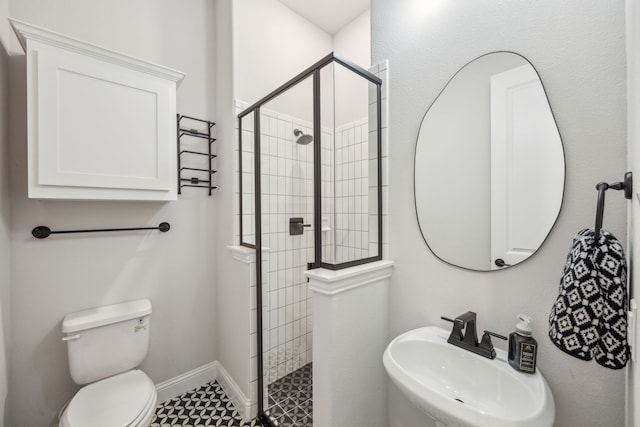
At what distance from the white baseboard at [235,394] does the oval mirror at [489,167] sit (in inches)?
60.3

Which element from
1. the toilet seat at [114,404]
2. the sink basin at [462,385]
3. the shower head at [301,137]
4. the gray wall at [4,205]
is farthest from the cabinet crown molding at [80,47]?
the sink basin at [462,385]

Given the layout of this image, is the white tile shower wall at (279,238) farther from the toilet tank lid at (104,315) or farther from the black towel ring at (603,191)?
the black towel ring at (603,191)

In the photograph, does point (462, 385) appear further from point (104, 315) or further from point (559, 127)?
point (104, 315)

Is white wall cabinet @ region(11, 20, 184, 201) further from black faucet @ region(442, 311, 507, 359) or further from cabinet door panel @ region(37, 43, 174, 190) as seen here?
black faucet @ region(442, 311, 507, 359)

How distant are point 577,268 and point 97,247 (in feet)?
7.28

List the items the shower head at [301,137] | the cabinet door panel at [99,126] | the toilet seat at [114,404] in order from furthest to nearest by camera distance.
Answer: the shower head at [301,137], the cabinet door panel at [99,126], the toilet seat at [114,404]

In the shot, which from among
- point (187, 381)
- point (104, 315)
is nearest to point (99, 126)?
point (104, 315)

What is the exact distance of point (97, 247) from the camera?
5.27 ft

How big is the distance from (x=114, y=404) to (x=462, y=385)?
158cm

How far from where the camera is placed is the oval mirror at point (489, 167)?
944 mm

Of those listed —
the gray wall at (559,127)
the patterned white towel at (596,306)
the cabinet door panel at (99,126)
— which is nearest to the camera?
the patterned white towel at (596,306)

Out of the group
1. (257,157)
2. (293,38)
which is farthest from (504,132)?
(293,38)

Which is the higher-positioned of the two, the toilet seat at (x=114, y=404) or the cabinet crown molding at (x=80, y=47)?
the cabinet crown molding at (x=80, y=47)

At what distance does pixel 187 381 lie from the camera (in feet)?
6.36
